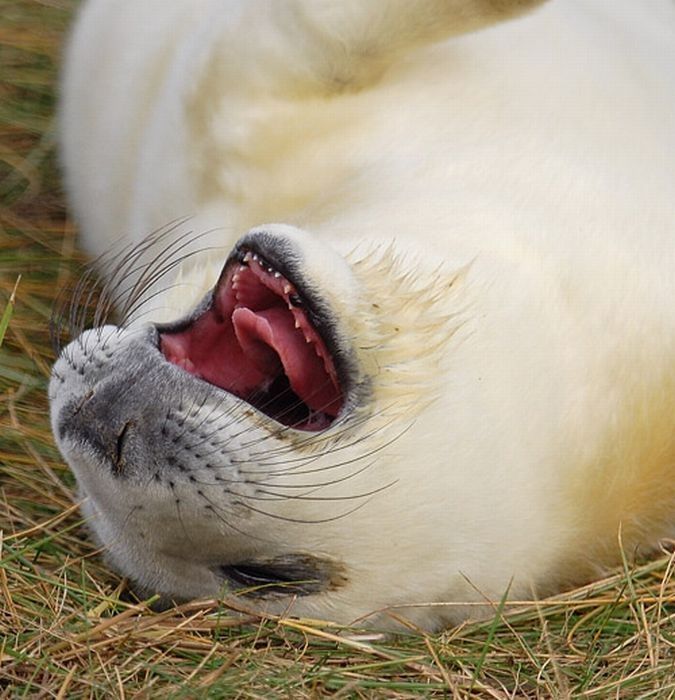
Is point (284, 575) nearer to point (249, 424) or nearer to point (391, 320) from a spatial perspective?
point (249, 424)

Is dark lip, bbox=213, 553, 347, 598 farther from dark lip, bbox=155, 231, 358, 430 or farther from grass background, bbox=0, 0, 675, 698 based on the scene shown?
dark lip, bbox=155, 231, 358, 430

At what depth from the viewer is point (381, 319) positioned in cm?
270

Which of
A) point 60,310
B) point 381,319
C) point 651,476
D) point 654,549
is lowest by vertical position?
point 60,310

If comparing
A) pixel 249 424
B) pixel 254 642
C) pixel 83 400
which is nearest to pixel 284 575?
pixel 254 642

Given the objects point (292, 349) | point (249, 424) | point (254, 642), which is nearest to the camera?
point (249, 424)

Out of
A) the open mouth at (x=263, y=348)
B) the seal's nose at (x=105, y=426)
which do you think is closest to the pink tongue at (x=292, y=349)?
the open mouth at (x=263, y=348)

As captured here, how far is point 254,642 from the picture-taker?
9.28 feet

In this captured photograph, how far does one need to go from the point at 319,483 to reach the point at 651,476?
2.61 feet

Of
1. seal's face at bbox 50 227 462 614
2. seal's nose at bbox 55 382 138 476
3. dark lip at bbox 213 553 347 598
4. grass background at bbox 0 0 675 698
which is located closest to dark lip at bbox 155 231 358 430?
seal's face at bbox 50 227 462 614

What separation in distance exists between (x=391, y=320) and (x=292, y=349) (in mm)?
191

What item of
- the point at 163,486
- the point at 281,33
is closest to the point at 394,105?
the point at 281,33

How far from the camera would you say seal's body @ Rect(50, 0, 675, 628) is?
2.62 meters

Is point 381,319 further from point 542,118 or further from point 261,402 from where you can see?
point 542,118

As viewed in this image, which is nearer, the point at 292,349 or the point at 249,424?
the point at 249,424
